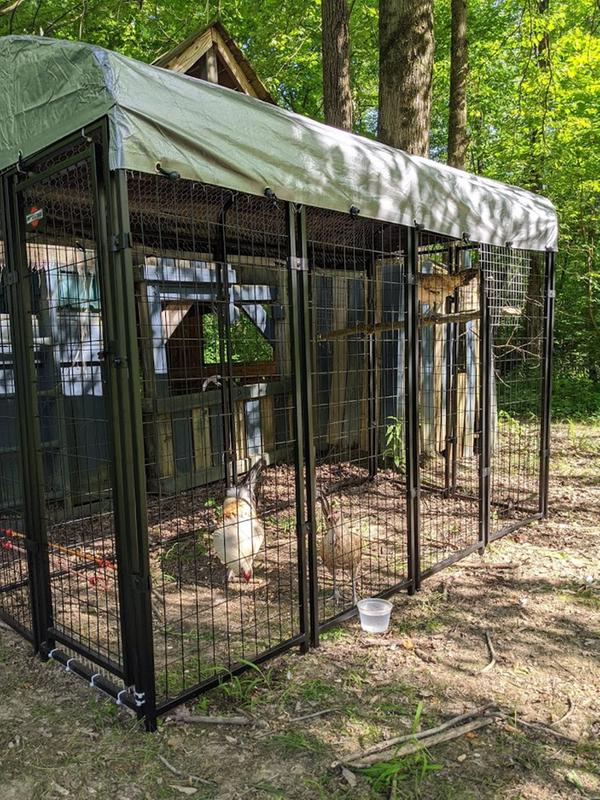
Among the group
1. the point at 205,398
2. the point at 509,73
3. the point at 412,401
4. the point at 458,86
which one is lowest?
the point at 205,398

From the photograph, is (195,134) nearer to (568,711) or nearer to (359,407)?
(568,711)

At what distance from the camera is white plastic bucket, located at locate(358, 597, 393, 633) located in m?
3.19

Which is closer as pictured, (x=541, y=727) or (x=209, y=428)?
(x=541, y=727)

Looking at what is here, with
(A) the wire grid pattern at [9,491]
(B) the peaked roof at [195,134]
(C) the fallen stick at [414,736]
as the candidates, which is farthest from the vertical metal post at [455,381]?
(A) the wire grid pattern at [9,491]

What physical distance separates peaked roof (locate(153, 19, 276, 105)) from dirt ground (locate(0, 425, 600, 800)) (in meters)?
4.90

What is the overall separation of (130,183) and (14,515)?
9.02 ft

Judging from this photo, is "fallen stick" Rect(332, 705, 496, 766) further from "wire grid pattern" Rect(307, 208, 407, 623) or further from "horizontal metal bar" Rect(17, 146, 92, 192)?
"horizontal metal bar" Rect(17, 146, 92, 192)

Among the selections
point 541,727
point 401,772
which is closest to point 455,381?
point 541,727

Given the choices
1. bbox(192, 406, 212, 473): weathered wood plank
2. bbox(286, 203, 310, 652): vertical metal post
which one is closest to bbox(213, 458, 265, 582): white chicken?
bbox(286, 203, 310, 652): vertical metal post

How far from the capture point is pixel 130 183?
322 cm

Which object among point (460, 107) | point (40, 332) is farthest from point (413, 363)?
point (460, 107)

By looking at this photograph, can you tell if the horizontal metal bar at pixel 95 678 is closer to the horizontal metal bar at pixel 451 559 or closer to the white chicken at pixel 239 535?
the white chicken at pixel 239 535

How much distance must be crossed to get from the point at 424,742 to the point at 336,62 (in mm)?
6827

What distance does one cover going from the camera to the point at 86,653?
2.69 metres
